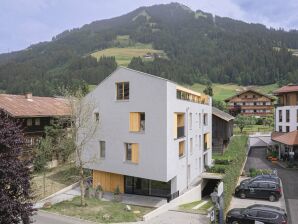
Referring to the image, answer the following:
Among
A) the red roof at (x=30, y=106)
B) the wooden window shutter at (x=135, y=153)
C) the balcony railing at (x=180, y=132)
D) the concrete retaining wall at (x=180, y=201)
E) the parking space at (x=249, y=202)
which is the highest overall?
the red roof at (x=30, y=106)

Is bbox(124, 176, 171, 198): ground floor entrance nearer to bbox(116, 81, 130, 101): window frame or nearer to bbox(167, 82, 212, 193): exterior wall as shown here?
bbox(167, 82, 212, 193): exterior wall

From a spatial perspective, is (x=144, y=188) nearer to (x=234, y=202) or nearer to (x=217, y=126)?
(x=234, y=202)

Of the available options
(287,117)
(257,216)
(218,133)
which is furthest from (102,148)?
(287,117)

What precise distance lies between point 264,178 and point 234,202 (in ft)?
17.1

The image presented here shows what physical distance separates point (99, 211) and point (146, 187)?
7476mm

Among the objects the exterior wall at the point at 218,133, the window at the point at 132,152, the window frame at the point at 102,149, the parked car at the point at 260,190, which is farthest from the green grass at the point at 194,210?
the exterior wall at the point at 218,133

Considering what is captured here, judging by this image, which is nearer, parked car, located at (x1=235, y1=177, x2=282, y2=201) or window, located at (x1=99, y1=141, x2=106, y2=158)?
parked car, located at (x1=235, y1=177, x2=282, y2=201)

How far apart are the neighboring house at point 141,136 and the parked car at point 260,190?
222 inches

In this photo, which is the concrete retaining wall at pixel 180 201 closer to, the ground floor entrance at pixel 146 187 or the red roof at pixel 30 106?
the ground floor entrance at pixel 146 187

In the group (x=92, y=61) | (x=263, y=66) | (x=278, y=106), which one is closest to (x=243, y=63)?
(x=263, y=66)

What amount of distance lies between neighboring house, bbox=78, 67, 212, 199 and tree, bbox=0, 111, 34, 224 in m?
13.9

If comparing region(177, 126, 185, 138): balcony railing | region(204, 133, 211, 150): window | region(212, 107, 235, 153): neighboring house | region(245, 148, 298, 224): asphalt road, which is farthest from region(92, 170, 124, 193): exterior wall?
region(212, 107, 235, 153): neighboring house

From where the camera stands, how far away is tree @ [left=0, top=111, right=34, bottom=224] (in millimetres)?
14414

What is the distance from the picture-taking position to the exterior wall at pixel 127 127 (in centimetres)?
2945
